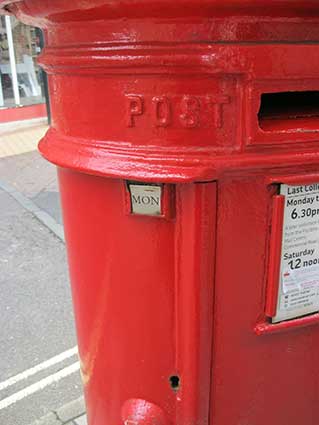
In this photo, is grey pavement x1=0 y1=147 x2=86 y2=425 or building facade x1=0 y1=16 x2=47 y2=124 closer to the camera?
grey pavement x1=0 y1=147 x2=86 y2=425

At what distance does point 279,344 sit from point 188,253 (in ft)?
1.30

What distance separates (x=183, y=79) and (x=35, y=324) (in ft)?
8.24

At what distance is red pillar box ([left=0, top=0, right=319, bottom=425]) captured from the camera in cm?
100

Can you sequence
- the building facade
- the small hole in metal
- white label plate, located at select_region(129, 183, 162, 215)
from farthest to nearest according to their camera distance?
the building facade, the small hole in metal, white label plate, located at select_region(129, 183, 162, 215)

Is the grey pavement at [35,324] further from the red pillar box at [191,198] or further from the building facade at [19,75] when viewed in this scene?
the building facade at [19,75]

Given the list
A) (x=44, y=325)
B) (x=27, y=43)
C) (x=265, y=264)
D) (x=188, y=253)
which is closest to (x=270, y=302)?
(x=265, y=264)

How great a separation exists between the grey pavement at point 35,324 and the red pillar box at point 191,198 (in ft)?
3.96

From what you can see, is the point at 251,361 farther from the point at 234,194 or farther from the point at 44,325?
the point at 44,325

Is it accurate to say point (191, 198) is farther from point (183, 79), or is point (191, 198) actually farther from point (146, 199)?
point (183, 79)

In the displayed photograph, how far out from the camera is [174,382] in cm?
132

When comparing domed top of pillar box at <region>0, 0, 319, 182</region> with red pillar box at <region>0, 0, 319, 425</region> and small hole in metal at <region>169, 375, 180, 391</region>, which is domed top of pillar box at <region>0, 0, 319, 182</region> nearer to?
red pillar box at <region>0, 0, 319, 425</region>

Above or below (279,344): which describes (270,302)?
above

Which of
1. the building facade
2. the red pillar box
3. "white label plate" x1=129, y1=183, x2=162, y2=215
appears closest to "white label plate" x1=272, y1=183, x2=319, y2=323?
the red pillar box

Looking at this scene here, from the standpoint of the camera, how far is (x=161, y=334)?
4.15 ft
